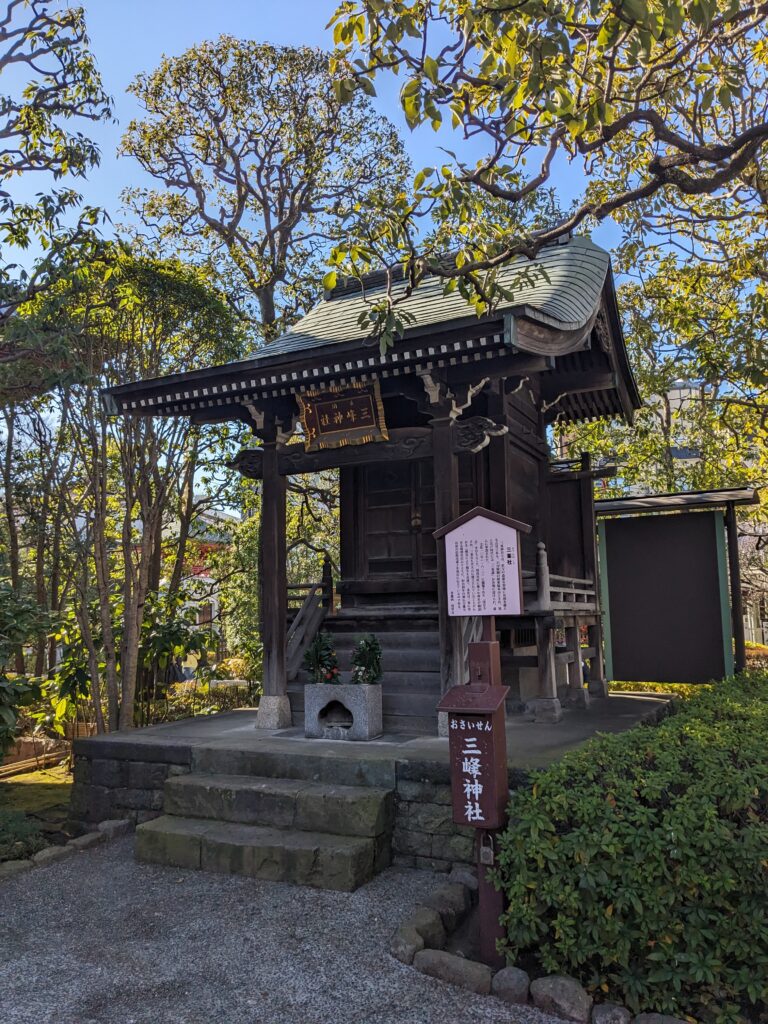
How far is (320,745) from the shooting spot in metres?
6.47

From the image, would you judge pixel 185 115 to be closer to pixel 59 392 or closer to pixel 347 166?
pixel 347 166

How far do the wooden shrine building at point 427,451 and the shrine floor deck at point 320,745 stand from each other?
491mm

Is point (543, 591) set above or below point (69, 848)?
above

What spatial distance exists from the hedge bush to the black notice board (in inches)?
211

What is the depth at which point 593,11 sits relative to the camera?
388 centimetres

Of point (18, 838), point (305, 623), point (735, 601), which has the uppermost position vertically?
point (735, 601)

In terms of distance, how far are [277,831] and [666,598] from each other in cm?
599

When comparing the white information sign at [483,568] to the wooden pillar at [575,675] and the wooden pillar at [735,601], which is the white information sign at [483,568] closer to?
the wooden pillar at [575,675]

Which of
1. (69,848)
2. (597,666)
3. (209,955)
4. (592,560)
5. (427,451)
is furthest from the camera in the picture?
(597,666)

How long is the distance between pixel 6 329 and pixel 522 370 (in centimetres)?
470

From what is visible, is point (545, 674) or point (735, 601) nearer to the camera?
point (545, 674)

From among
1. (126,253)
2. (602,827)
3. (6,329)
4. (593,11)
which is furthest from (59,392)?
(602,827)

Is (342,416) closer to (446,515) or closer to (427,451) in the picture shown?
(427,451)

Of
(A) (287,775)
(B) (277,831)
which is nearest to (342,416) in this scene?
(A) (287,775)
